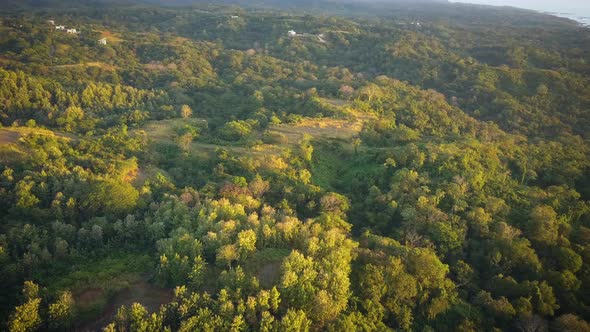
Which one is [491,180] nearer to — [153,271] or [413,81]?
[153,271]

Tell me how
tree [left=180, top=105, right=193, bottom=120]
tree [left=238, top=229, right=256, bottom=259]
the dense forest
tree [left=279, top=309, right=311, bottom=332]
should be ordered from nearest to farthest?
tree [left=279, top=309, right=311, bottom=332]
the dense forest
tree [left=238, top=229, right=256, bottom=259]
tree [left=180, top=105, right=193, bottom=120]

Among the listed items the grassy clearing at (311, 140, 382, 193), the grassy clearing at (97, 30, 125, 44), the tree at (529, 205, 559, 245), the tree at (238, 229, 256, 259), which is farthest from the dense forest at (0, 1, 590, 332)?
the grassy clearing at (97, 30, 125, 44)

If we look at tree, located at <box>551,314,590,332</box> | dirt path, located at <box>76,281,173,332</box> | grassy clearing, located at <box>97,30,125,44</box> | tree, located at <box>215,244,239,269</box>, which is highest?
grassy clearing, located at <box>97,30,125,44</box>

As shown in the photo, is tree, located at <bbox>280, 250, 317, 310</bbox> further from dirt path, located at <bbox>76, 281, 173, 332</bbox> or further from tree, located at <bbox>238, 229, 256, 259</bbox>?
dirt path, located at <bbox>76, 281, 173, 332</bbox>

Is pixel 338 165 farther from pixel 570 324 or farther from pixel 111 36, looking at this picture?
pixel 111 36

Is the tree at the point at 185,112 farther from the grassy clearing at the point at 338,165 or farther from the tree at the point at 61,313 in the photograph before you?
the tree at the point at 61,313

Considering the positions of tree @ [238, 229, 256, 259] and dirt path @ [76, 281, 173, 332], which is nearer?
dirt path @ [76, 281, 173, 332]

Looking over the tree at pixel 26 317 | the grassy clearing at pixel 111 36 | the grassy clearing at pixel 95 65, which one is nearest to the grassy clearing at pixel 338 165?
the tree at pixel 26 317

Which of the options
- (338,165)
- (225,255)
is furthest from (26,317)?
(338,165)
